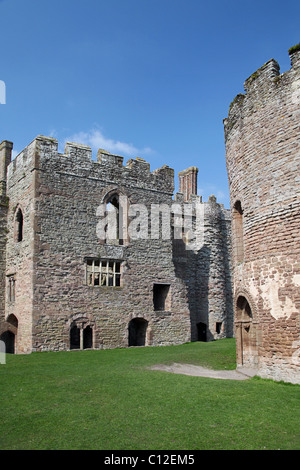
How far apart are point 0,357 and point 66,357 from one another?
2.31 m

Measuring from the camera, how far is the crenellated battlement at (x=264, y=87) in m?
10.9

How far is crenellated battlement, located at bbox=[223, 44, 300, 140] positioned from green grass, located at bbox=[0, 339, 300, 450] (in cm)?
722

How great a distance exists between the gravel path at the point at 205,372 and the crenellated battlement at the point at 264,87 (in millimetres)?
7110

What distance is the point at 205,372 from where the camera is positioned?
12.8 metres

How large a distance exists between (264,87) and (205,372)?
26.9 feet

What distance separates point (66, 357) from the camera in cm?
1579

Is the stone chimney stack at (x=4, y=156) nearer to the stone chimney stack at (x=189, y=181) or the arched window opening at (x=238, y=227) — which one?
the stone chimney stack at (x=189, y=181)

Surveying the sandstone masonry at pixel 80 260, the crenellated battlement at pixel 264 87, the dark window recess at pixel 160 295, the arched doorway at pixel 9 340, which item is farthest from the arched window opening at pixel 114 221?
the crenellated battlement at pixel 264 87

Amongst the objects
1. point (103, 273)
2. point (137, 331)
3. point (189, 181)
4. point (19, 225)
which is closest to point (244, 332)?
point (103, 273)

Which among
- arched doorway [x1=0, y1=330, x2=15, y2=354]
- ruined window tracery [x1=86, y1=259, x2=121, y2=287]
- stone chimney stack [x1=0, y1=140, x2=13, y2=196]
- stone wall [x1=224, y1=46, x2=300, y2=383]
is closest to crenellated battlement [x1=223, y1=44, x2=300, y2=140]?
stone wall [x1=224, y1=46, x2=300, y2=383]
